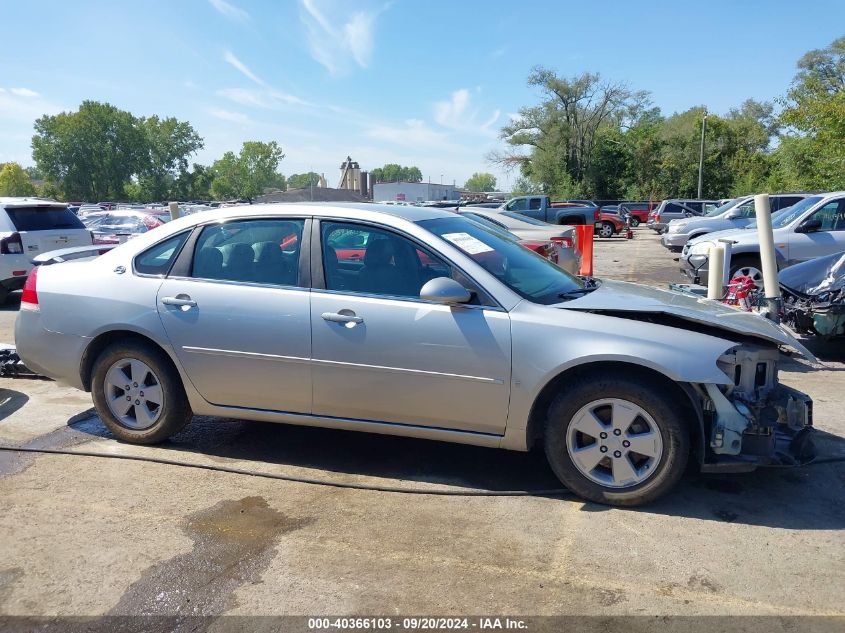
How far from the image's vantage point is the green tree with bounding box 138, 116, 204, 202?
100688 mm

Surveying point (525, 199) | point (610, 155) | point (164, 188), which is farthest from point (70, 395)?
point (164, 188)

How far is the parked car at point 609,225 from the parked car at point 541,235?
1896 centimetres

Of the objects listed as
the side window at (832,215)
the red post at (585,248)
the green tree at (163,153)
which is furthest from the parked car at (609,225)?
the green tree at (163,153)

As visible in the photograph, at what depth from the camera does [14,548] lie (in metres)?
3.43

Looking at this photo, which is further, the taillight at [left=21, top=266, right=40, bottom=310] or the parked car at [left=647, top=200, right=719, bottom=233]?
the parked car at [left=647, top=200, right=719, bottom=233]

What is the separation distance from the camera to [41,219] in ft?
38.2

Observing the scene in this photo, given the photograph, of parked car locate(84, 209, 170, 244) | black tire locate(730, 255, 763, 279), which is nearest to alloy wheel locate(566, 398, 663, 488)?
black tire locate(730, 255, 763, 279)

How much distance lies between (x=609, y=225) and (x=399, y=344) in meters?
30.2

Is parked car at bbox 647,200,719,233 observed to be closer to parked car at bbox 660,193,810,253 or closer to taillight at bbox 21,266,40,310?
parked car at bbox 660,193,810,253

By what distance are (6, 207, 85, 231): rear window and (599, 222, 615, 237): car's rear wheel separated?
25.2 meters

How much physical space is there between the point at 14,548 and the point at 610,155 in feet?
185

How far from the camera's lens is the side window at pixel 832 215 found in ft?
35.9

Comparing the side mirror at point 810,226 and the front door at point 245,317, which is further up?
the side mirror at point 810,226

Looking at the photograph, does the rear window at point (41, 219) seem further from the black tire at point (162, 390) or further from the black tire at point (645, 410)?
the black tire at point (645, 410)
